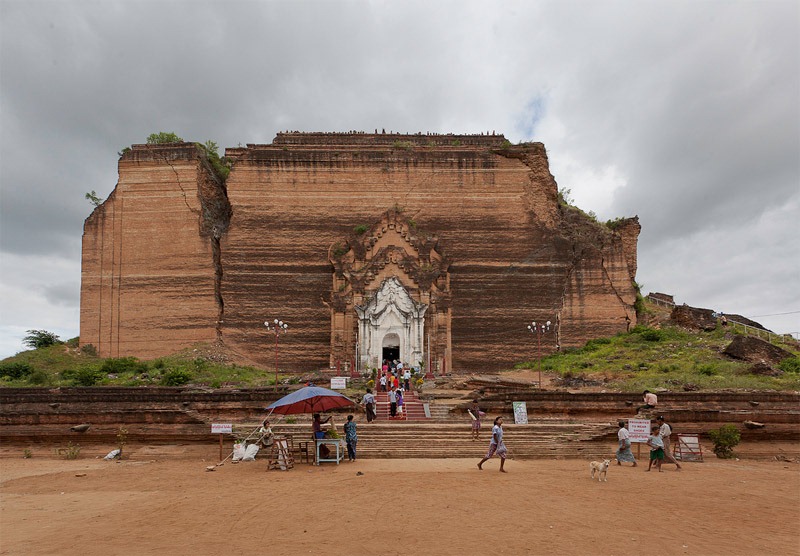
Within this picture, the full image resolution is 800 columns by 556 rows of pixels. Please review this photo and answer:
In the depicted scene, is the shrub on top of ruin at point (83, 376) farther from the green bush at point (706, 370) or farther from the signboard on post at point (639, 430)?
the green bush at point (706, 370)

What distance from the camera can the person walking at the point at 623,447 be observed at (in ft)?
48.7

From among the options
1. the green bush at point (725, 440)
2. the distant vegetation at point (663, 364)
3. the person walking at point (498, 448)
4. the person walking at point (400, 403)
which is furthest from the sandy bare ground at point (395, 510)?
the distant vegetation at point (663, 364)

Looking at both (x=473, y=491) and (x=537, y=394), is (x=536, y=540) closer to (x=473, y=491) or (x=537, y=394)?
(x=473, y=491)

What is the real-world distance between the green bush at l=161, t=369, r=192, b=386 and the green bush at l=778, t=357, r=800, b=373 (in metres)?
28.2

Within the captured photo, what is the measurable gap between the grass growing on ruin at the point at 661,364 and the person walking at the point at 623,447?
952 cm

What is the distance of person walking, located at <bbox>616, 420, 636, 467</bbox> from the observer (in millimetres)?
14836

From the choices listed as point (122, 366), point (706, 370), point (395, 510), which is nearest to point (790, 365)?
point (706, 370)

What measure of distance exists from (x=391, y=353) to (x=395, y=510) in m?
22.4

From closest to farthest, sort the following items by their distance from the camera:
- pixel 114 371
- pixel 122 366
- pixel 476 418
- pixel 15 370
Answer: pixel 476 418 < pixel 15 370 < pixel 114 371 < pixel 122 366

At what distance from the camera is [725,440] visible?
53.7 feet

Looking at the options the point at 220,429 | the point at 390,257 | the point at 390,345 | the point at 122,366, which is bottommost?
the point at 220,429

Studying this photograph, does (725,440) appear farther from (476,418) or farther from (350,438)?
(350,438)

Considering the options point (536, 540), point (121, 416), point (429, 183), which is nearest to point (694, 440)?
point (536, 540)

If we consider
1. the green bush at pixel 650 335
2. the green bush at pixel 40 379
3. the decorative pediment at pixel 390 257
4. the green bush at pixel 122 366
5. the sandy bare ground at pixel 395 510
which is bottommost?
the sandy bare ground at pixel 395 510
